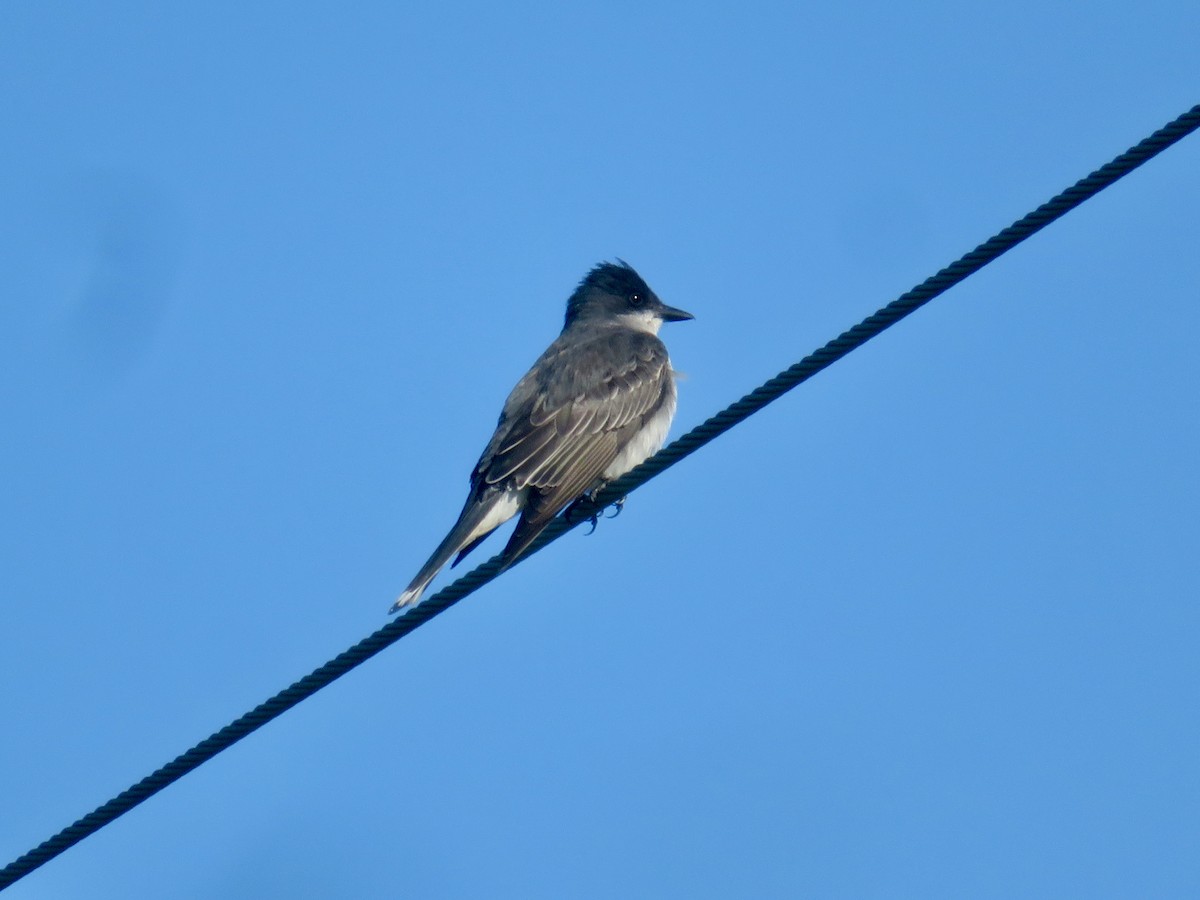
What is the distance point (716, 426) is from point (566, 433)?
3.06 m

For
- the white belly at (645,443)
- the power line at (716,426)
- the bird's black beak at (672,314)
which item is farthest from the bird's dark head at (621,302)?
the power line at (716,426)

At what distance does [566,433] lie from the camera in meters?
8.56

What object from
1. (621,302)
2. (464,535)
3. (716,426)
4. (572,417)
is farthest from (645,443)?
(716,426)

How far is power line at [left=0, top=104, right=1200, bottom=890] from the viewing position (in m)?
4.70

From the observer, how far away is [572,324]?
10.9 m

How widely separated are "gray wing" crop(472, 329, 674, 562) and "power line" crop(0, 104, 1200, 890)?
1977mm

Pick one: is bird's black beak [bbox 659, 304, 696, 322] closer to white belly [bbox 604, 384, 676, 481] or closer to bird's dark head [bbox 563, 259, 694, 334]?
bird's dark head [bbox 563, 259, 694, 334]

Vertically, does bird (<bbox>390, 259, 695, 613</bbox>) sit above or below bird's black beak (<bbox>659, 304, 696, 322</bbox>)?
below

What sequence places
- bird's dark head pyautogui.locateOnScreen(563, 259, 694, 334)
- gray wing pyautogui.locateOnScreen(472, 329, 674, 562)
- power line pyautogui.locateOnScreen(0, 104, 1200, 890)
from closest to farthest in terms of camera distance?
power line pyautogui.locateOnScreen(0, 104, 1200, 890), gray wing pyautogui.locateOnScreen(472, 329, 674, 562), bird's dark head pyautogui.locateOnScreen(563, 259, 694, 334)

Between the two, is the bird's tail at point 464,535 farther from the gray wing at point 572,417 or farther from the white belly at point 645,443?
the white belly at point 645,443

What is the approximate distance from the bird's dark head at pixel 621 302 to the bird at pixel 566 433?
291 millimetres

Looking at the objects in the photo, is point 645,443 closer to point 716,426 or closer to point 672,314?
point 672,314

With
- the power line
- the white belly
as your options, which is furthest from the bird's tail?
the power line

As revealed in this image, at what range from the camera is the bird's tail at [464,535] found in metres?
7.56
